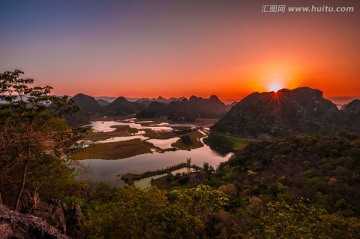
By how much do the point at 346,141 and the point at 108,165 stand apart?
253 feet

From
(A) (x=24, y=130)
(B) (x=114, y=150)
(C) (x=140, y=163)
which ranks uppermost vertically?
(A) (x=24, y=130)

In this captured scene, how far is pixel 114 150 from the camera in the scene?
336 ft

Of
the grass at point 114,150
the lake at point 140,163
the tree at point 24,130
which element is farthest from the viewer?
the grass at point 114,150

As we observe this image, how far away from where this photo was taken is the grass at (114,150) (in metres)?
90.8

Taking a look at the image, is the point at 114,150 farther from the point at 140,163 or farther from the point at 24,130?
the point at 24,130

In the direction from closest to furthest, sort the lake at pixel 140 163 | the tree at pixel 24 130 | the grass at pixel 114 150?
the tree at pixel 24 130 < the lake at pixel 140 163 < the grass at pixel 114 150

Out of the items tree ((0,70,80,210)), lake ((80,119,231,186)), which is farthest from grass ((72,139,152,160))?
tree ((0,70,80,210))

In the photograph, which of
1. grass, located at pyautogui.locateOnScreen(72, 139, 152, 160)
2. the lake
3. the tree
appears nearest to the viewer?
the tree

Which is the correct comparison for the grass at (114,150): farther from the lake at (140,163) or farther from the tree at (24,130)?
the tree at (24,130)

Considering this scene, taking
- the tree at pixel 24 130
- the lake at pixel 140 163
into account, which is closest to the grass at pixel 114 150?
the lake at pixel 140 163

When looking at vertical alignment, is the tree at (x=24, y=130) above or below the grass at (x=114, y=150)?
above

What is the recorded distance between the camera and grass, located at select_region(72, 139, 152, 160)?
90750 millimetres

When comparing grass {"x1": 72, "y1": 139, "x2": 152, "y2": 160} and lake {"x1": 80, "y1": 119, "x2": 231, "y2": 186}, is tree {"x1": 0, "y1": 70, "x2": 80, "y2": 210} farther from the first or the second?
grass {"x1": 72, "y1": 139, "x2": 152, "y2": 160}

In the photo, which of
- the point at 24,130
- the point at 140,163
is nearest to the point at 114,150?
the point at 140,163
